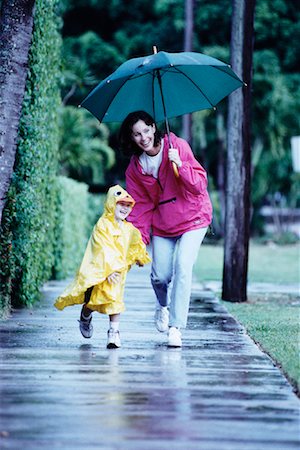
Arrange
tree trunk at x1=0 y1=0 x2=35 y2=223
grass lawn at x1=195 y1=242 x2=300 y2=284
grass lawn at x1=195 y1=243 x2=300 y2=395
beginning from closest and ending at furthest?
grass lawn at x1=195 y1=243 x2=300 y2=395 < tree trunk at x1=0 y1=0 x2=35 y2=223 < grass lawn at x1=195 y1=242 x2=300 y2=284

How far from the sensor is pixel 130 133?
8047 millimetres

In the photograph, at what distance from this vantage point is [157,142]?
8.14 metres

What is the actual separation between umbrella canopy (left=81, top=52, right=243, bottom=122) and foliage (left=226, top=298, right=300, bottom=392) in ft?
6.74

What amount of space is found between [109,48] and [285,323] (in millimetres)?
24849

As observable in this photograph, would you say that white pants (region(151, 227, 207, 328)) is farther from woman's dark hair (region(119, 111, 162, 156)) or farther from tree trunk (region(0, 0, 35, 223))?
tree trunk (region(0, 0, 35, 223))

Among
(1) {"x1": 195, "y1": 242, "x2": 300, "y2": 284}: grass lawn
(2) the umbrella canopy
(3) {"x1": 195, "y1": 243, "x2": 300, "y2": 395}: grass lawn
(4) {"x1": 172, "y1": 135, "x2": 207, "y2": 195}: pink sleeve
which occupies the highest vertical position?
(2) the umbrella canopy

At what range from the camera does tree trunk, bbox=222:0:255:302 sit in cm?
1277

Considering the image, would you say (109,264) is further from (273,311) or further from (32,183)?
(273,311)

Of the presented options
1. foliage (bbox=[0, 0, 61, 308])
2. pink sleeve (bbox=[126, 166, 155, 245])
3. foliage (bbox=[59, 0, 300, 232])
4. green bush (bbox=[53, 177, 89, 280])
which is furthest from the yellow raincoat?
foliage (bbox=[59, 0, 300, 232])

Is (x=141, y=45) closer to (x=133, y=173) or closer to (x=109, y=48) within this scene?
(x=109, y=48)

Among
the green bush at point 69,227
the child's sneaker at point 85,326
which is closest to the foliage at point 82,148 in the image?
the green bush at point 69,227

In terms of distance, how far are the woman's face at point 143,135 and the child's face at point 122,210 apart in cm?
46

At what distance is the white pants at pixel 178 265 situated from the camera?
8234mm

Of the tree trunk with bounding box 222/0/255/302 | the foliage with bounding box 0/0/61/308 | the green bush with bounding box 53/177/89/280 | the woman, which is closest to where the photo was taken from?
the woman
